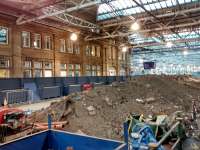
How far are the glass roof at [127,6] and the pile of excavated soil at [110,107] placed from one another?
25.7 ft

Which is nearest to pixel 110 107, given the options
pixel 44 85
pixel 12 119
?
pixel 12 119

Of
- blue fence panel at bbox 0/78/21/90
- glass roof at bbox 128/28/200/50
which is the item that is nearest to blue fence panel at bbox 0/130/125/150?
blue fence panel at bbox 0/78/21/90

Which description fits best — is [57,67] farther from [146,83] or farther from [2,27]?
[146,83]

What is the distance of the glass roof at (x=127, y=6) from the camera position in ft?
56.5

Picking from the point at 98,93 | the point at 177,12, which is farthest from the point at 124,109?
the point at 177,12

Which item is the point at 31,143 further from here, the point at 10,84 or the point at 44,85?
the point at 44,85

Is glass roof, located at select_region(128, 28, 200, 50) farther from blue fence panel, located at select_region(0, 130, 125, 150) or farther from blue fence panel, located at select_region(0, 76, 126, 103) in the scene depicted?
blue fence panel, located at select_region(0, 130, 125, 150)

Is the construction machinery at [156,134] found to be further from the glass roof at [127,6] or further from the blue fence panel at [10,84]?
the glass roof at [127,6]

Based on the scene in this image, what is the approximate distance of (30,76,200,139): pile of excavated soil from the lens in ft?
25.2

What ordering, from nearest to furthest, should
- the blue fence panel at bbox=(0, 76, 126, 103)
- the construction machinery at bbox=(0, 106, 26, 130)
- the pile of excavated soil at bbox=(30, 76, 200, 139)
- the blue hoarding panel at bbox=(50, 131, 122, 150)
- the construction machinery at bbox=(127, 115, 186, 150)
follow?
the blue hoarding panel at bbox=(50, 131, 122, 150), the construction machinery at bbox=(127, 115, 186, 150), the construction machinery at bbox=(0, 106, 26, 130), the pile of excavated soil at bbox=(30, 76, 200, 139), the blue fence panel at bbox=(0, 76, 126, 103)

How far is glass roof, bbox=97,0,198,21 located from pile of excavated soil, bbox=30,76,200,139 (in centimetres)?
782

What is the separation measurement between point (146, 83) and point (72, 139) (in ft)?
38.7

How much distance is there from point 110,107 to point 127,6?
1207 cm

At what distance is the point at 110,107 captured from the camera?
31.1 feet
